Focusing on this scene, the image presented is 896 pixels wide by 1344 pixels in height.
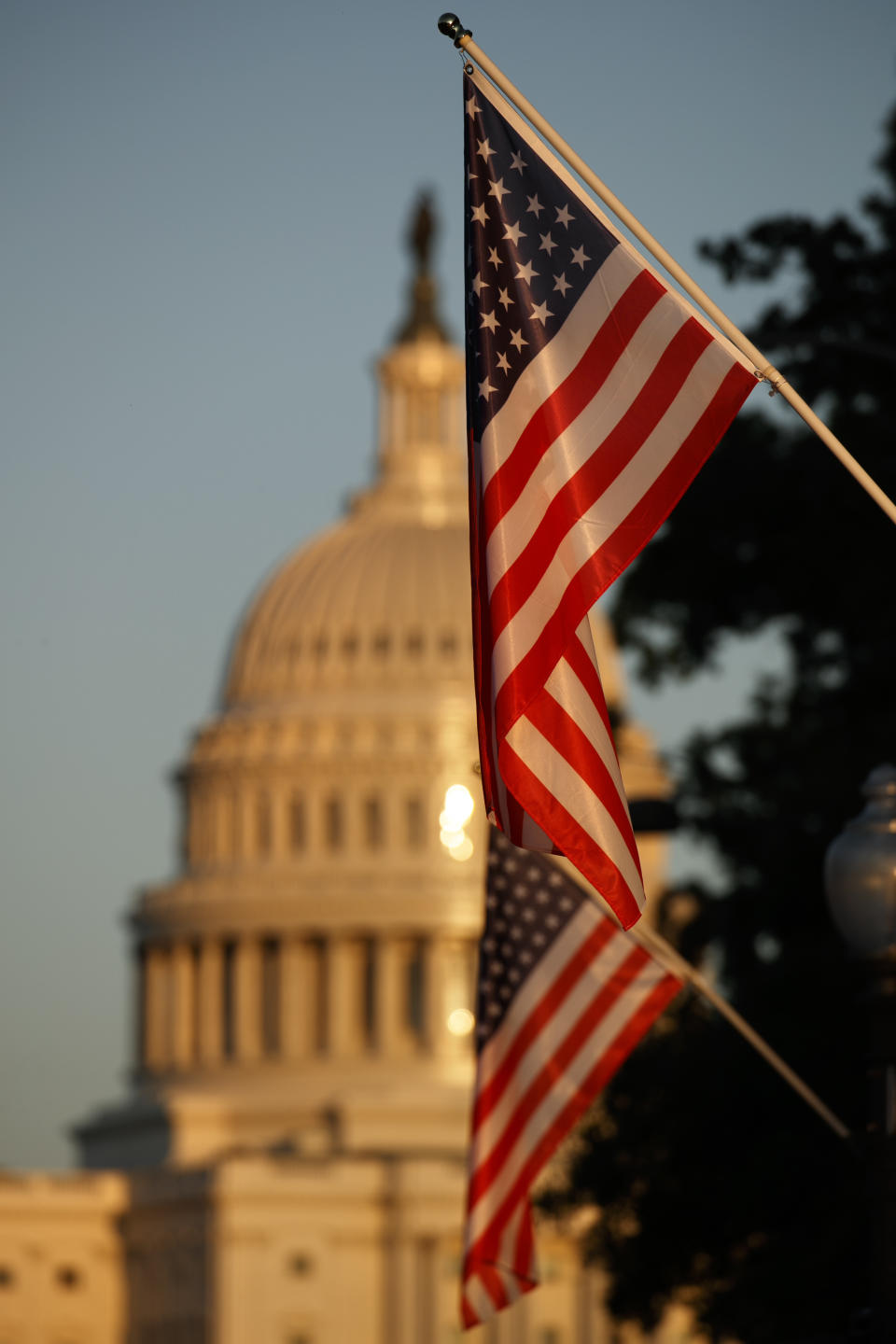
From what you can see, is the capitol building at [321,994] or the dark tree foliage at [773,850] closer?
the dark tree foliage at [773,850]

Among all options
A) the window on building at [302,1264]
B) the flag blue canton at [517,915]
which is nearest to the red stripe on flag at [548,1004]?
the flag blue canton at [517,915]

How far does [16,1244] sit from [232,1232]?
940cm

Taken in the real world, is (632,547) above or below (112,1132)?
below

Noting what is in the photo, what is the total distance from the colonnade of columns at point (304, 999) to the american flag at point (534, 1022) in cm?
10100

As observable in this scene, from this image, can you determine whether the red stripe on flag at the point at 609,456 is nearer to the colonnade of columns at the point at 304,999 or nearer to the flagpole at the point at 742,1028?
the flagpole at the point at 742,1028

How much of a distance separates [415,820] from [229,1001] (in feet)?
33.1

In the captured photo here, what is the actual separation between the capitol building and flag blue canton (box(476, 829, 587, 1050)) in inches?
3268

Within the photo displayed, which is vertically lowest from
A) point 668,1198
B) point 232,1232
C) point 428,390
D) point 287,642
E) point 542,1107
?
point 542,1107

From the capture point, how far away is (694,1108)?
3800 cm

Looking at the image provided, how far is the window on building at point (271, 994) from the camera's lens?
5012 inches

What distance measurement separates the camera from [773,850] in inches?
1465

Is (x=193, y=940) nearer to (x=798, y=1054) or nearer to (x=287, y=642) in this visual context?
(x=287, y=642)

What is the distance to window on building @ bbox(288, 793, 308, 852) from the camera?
13238 centimetres

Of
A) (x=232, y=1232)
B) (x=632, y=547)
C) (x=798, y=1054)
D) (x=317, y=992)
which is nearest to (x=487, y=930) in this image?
(x=632, y=547)
